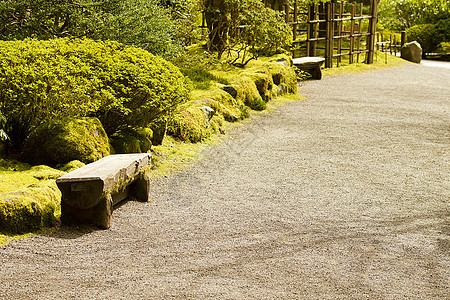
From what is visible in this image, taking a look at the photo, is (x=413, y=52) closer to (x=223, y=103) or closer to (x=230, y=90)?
(x=230, y=90)

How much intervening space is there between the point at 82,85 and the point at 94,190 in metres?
1.72

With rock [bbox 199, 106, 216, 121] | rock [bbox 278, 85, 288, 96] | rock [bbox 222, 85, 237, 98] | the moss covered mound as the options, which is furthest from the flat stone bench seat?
the moss covered mound

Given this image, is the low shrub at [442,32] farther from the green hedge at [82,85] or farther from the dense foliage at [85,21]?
the green hedge at [82,85]

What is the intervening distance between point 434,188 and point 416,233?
1.66 metres

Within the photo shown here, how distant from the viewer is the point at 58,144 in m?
5.49

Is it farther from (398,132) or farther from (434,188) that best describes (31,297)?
(398,132)

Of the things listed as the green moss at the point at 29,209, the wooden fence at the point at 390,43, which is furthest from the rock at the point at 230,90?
the wooden fence at the point at 390,43

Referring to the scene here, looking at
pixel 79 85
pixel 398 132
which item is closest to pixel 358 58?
pixel 398 132

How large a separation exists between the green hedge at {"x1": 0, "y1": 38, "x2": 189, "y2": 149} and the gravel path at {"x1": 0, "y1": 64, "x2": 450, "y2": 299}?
95 centimetres

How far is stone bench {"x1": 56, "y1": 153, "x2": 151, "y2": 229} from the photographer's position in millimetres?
4383

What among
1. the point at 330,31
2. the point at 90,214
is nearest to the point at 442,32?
the point at 330,31

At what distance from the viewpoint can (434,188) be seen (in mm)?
6328

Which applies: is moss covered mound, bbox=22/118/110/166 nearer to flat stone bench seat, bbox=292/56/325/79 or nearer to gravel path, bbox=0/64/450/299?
gravel path, bbox=0/64/450/299

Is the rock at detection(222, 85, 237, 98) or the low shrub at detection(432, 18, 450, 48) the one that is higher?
the low shrub at detection(432, 18, 450, 48)
